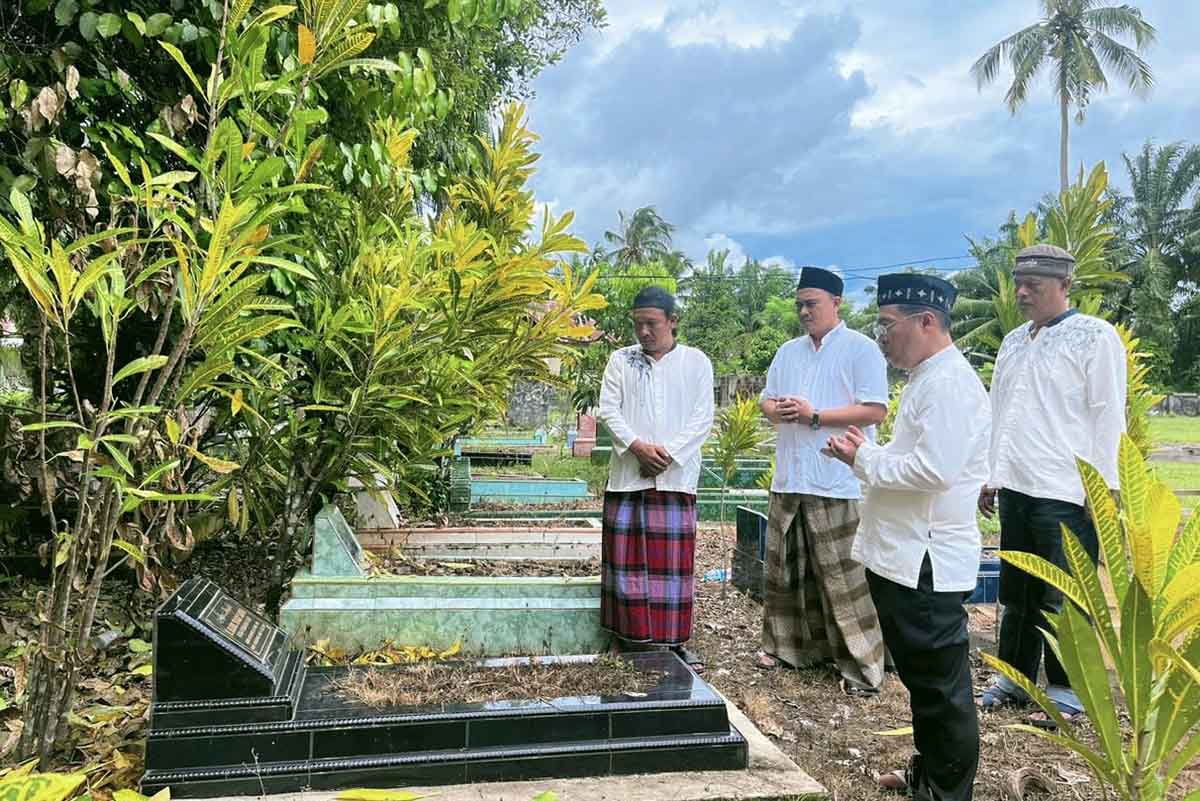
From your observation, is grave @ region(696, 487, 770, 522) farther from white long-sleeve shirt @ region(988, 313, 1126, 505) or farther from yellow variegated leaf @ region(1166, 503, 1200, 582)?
yellow variegated leaf @ region(1166, 503, 1200, 582)

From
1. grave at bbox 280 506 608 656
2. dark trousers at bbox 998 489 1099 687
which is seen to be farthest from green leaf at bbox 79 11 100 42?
dark trousers at bbox 998 489 1099 687

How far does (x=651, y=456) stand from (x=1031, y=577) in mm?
1654

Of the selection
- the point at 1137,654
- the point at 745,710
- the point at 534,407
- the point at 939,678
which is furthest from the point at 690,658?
the point at 534,407

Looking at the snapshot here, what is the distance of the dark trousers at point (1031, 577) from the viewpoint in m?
3.29

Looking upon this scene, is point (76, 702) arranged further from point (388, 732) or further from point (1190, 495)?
point (1190, 495)

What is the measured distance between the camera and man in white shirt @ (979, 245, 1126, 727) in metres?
3.26

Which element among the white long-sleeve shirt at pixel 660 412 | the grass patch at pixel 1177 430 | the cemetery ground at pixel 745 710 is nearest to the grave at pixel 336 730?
the cemetery ground at pixel 745 710

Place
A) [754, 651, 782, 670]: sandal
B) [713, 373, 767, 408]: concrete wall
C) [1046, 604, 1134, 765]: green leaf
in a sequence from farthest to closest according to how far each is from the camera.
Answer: [713, 373, 767, 408]: concrete wall → [754, 651, 782, 670]: sandal → [1046, 604, 1134, 765]: green leaf

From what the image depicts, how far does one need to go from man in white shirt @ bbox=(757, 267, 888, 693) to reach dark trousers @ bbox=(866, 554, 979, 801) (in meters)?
1.33

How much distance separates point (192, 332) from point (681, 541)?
7.81 feet

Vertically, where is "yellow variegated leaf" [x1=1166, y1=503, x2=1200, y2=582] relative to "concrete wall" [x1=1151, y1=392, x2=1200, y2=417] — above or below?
below

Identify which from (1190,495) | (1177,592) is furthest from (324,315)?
(1190,495)

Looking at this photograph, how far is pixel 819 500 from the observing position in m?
3.86

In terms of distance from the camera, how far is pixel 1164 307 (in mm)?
34531
